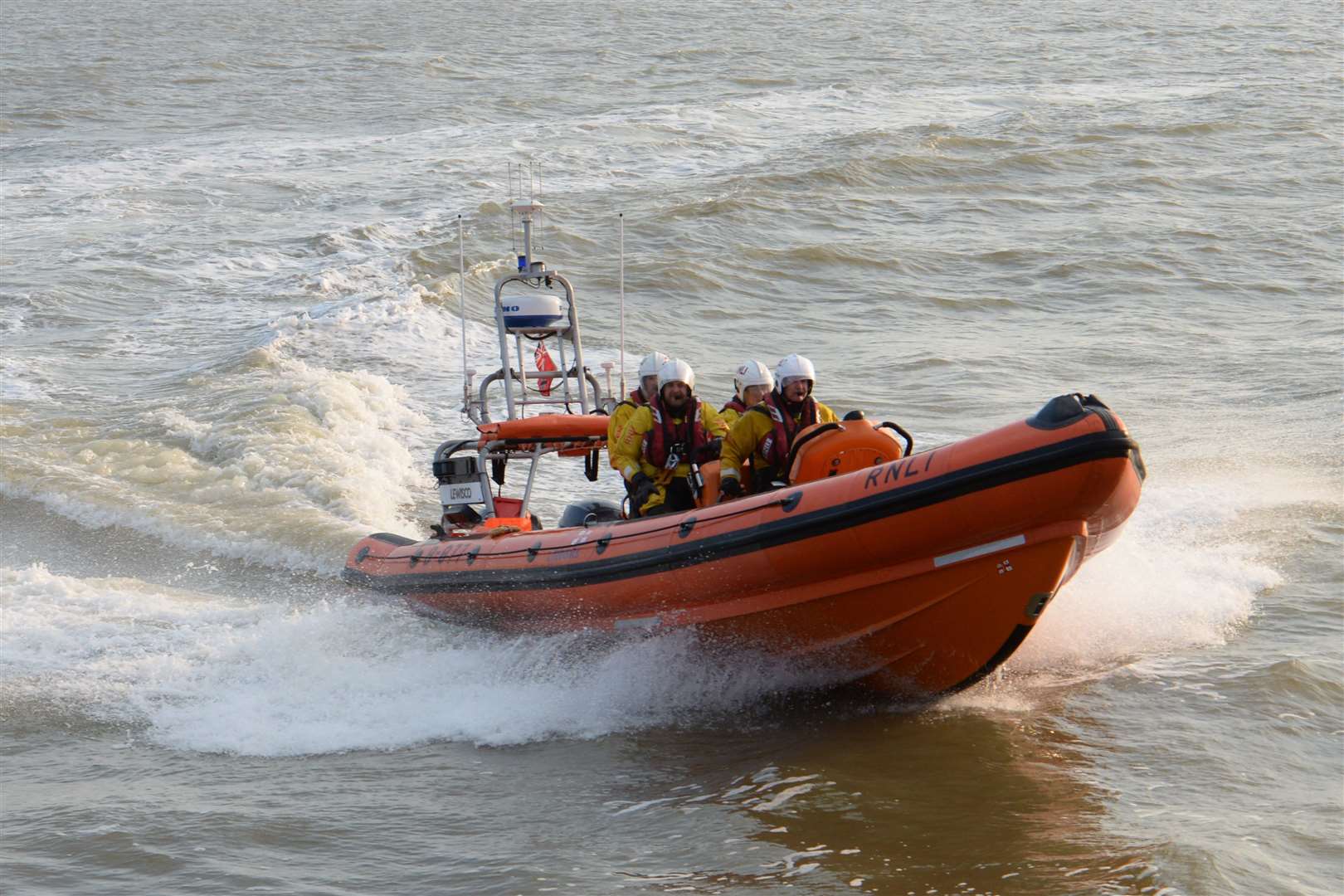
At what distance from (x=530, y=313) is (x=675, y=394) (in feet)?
4.49

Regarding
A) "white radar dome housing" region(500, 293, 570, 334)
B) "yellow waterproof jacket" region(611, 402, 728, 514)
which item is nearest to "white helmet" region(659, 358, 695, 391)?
"yellow waterproof jacket" region(611, 402, 728, 514)

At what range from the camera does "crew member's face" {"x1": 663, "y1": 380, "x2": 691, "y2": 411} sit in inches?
240

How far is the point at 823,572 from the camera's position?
5105 mm

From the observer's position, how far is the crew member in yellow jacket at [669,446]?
20.1ft

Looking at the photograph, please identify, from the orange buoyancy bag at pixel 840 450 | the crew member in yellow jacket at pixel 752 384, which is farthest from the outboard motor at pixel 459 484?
the orange buoyancy bag at pixel 840 450

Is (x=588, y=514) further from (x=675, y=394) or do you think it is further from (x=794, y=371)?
(x=794, y=371)

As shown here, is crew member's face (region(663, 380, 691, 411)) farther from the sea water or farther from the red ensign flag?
the red ensign flag

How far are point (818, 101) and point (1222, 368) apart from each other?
12471mm

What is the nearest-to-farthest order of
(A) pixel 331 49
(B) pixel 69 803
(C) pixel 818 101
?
(B) pixel 69 803
(C) pixel 818 101
(A) pixel 331 49

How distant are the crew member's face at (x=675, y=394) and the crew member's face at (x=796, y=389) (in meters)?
0.51

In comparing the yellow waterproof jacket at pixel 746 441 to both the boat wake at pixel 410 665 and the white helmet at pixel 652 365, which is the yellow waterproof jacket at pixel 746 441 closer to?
the white helmet at pixel 652 365

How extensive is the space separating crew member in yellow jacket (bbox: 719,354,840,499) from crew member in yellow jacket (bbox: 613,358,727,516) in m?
0.33

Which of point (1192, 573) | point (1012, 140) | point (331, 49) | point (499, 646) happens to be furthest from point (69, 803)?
point (331, 49)

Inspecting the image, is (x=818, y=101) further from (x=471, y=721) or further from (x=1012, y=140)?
(x=471, y=721)
